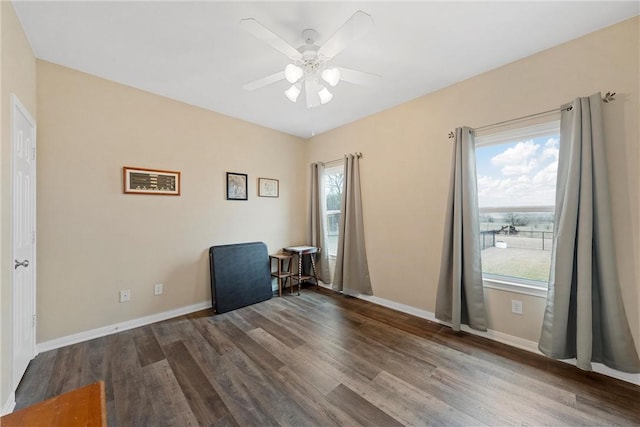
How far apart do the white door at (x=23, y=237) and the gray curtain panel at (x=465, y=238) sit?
11.5 ft

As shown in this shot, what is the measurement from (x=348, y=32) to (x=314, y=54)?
38cm

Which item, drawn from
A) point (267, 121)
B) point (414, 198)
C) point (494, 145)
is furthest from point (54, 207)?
point (494, 145)

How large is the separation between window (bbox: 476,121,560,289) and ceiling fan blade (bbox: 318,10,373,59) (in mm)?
1741

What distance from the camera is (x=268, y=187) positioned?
3.88 m

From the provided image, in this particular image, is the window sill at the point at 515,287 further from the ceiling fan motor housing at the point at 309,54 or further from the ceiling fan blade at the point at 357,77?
the ceiling fan motor housing at the point at 309,54

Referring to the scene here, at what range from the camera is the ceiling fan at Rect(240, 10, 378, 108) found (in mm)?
1409

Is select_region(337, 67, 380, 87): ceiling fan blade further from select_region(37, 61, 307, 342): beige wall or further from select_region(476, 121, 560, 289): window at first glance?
select_region(37, 61, 307, 342): beige wall

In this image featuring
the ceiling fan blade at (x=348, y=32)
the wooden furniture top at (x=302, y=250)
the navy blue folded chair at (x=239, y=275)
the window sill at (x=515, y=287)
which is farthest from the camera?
the wooden furniture top at (x=302, y=250)

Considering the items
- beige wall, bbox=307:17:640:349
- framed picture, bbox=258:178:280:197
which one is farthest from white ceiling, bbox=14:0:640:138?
framed picture, bbox=258:178:280:197

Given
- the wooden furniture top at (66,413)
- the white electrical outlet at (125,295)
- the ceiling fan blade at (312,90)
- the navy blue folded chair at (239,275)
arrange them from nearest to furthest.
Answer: the wooden furniture top at (66,413) → the ceiling fan blade at (312,90) → the white electrical outlet at (125,295) → the navy blue folded chair at (239,275)

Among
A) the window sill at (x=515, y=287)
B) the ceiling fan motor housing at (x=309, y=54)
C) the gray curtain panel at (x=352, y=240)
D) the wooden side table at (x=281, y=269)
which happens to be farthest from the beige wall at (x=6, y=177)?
the window sill at (x=515, y=287)

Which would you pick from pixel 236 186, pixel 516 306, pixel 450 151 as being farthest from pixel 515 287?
pixel 236 186

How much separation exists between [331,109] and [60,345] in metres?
3.71

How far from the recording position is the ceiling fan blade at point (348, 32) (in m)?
1.32
